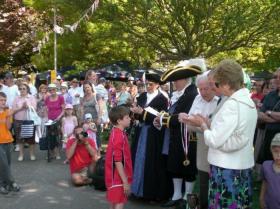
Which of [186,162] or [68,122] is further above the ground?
[68,122]

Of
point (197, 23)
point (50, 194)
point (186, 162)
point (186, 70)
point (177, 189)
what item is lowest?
point (50, 194)

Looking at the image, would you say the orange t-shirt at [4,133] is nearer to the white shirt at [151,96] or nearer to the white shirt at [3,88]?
the white shirt at [151,96]

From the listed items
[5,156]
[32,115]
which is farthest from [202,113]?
[32,115]

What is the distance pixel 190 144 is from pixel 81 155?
2.76m

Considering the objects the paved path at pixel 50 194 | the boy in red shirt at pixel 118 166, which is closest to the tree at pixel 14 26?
the paved path at pixel 50 194

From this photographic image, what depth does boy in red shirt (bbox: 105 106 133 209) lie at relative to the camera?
506cm

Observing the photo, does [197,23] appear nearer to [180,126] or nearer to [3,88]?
[3,88]

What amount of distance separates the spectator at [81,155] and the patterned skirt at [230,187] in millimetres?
3903

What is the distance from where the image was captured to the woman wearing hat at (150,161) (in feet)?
21.1

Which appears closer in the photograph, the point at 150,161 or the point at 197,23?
the point at 150,161

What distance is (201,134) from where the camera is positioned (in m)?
5.12

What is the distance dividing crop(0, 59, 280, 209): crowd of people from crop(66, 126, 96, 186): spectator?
0.6 inches

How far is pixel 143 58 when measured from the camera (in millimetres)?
24438

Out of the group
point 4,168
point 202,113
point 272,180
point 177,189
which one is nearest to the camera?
point 272,180
